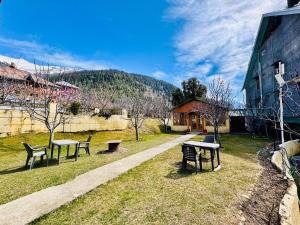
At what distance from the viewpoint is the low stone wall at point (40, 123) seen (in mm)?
14352

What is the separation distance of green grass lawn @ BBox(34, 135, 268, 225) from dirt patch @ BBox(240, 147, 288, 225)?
0.22 meters

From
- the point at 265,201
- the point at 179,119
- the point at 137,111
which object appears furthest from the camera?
the point at 179,119

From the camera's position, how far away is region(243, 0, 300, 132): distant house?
43.5 feet

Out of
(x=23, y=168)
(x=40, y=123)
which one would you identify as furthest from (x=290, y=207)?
(x=40, y=123)

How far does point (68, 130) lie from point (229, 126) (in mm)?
18534

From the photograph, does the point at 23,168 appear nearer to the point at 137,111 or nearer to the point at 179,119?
the point at 137,111

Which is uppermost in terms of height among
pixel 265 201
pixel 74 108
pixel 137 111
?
pixel 74 108

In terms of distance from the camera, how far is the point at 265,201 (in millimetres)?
4859

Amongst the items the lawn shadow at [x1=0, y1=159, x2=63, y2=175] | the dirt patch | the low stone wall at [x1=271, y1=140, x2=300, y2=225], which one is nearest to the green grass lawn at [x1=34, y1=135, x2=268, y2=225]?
the dirt patch

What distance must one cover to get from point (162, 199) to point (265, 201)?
2.66m

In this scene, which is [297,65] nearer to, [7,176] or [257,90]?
[257,90]

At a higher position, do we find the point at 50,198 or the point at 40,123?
the point at 40,123

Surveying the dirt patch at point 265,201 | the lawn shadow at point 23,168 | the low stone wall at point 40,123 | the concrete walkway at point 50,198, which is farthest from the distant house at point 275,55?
the low stone wall at point 40,123

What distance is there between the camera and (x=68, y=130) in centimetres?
1853
